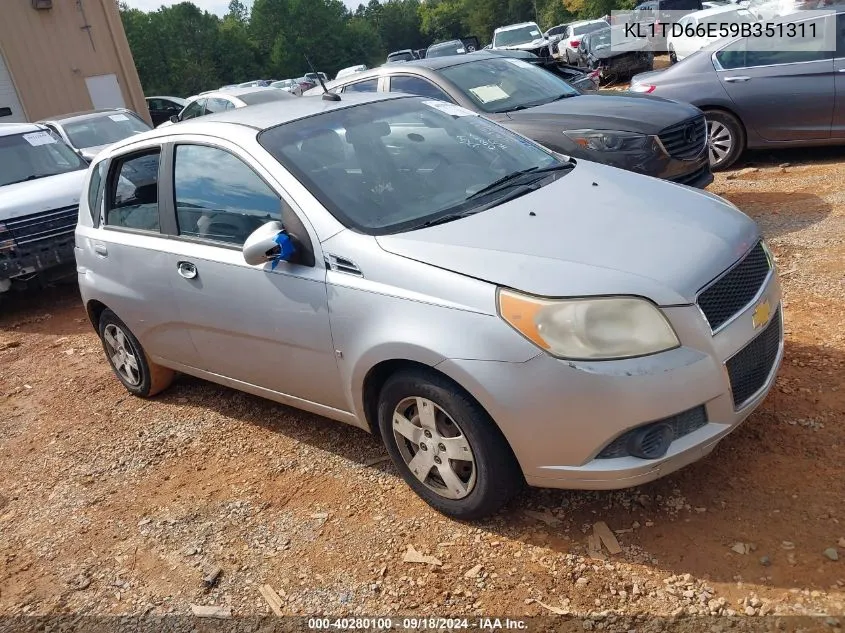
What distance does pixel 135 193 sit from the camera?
14.4 ft

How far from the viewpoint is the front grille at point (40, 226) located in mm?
7211

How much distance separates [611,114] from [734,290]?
3.76 meters

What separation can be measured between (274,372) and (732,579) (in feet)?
7.25

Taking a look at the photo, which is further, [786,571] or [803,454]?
Answer: [803,454]

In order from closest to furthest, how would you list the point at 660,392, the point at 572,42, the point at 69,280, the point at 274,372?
the point at 660,392
the point at 274,372
the point at 69,280
the point at 572,42

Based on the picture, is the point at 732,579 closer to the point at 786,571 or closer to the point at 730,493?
the point at 786,571

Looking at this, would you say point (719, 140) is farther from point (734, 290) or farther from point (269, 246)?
point (269, 246)

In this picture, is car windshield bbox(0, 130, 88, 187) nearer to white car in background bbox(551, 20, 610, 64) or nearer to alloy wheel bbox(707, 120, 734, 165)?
alloy wheel bbox(707, 120, 734, 165)

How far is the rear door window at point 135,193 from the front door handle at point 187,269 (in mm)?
353

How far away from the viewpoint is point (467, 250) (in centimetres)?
292

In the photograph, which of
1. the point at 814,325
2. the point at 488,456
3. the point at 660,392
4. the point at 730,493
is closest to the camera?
the point at 660,392

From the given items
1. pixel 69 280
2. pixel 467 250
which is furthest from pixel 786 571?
pixel 69 280

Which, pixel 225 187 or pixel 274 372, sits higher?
pixel 225 187

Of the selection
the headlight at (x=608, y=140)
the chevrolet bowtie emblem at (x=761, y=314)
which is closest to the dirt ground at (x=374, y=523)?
the chevrolet bowtie emblem at (x=761, y=314)
